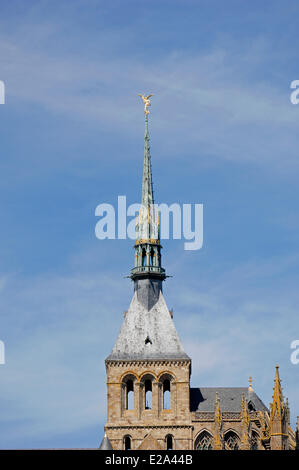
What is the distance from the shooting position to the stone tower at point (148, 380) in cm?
12850

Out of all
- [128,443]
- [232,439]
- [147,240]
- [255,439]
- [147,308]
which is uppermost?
[147,240]

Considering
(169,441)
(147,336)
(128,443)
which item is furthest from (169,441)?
(147,336)

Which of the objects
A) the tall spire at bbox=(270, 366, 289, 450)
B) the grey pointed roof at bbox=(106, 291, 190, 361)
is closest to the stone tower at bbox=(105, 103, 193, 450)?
the grey pointed roof at bbox=(106, 291, 190, 361)

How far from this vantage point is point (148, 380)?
131750mm

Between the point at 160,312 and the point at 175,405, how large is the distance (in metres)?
9.64

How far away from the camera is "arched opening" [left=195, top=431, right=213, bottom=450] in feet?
424

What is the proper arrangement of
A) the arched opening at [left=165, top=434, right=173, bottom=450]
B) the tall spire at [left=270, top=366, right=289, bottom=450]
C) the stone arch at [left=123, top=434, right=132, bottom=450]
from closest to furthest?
the tall spire at [left=270, top=366, right=289, bottom=450] < the stone arch at [left=123, top=434, right=132, bottom=450] < the arched opening at [left=165, top=434, right=173, bottom=450]

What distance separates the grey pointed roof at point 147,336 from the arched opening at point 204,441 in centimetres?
737

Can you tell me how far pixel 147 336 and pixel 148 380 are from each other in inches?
166

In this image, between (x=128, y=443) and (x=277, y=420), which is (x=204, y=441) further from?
(x=277, y=420)

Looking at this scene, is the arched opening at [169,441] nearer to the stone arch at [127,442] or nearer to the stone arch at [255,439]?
the stone arch at [127,442]

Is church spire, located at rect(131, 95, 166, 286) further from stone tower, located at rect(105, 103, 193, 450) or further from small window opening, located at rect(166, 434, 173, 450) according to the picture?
small window opening, located at rect(166, 434, 173, 450)
